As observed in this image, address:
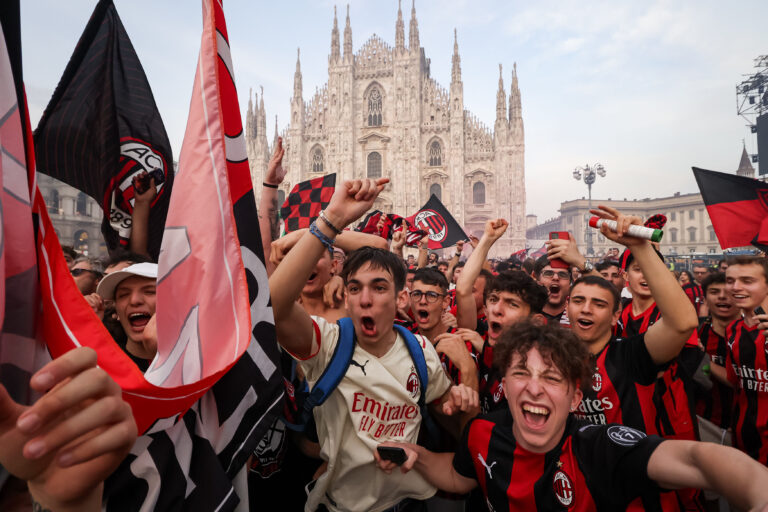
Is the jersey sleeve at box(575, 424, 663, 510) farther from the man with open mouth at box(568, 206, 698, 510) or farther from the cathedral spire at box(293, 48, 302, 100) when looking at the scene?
the cathedral spire at box(293, 48, 302, 100)

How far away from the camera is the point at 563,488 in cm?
146

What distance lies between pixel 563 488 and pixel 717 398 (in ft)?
9.73

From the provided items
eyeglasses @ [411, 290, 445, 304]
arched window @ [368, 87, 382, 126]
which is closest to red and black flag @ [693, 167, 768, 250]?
eyeglasses @ [411, 290, 445, 304]

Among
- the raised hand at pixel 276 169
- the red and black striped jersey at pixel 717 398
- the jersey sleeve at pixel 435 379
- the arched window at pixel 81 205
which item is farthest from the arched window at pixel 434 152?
the jersey sleeve at pixel 435 379

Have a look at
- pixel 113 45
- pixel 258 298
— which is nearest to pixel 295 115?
pixel 113 45

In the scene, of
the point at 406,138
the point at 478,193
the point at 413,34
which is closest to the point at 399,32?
the point at 413,34

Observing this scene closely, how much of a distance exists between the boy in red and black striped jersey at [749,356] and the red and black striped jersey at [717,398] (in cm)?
34

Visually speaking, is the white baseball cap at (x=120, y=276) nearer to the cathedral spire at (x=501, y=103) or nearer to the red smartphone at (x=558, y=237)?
the red smartphone at (x=558, y=237)

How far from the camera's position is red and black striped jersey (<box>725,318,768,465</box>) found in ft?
8.59

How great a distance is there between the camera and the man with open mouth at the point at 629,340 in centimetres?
179

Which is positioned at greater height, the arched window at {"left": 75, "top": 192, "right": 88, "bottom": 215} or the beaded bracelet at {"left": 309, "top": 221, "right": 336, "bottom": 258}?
the arched window at {"left": 75, "top": 192, "right": 88, "bottom": 215}

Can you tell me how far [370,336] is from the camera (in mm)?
1891

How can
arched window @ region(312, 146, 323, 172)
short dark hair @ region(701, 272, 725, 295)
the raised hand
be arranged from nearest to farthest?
1. the raised hand
2. short dark hair @ region(701, 272, 725, 295)
3. arched window @ region(312, 146, 323, 172)

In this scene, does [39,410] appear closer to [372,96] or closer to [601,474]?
[601,474]
